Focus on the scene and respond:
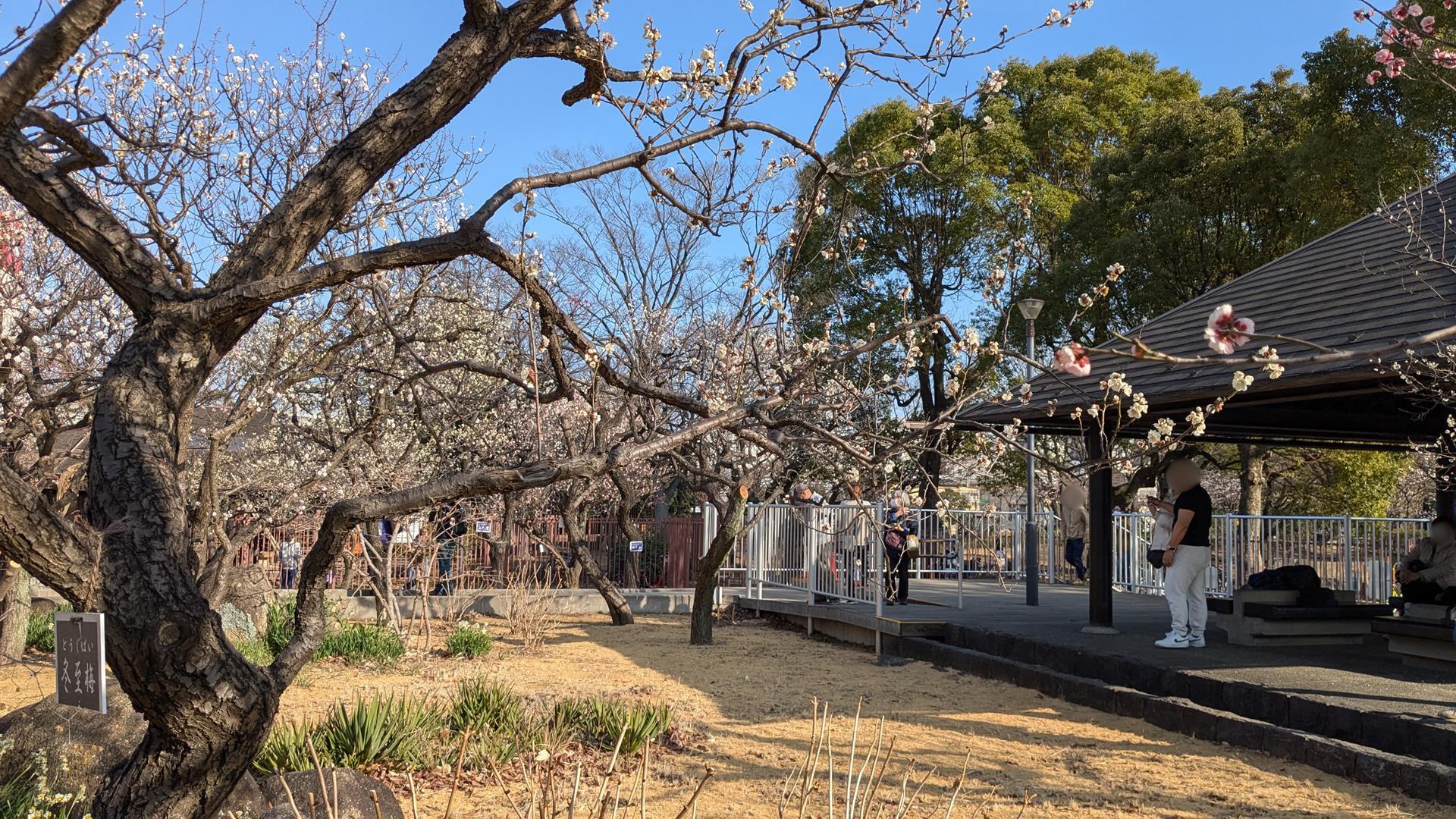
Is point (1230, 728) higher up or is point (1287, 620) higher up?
point (1287, 620)

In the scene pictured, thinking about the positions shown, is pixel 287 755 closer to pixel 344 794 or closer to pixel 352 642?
pixel 344 794

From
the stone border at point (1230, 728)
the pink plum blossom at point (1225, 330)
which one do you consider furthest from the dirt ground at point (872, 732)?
the pink plum blossom at point (1225, 330)

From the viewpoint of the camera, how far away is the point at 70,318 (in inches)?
424

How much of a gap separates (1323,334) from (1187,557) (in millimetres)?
2247

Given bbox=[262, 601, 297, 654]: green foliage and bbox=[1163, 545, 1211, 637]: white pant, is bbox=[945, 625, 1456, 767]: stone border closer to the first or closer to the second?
bbox=[1163, 545, 1211, 637]: white pant

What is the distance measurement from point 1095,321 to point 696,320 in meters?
8.16

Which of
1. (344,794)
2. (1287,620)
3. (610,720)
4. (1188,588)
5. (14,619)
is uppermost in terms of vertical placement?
(1188,588)

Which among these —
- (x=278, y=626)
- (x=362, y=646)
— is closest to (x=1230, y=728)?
(x=362, y=646)

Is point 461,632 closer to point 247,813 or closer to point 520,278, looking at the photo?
point 247,813

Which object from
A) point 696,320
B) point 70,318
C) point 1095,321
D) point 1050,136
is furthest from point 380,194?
point 1050,136

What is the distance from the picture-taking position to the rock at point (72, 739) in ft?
18.3

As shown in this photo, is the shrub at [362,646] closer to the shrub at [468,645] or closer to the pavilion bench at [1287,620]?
the shrub at [468,645]

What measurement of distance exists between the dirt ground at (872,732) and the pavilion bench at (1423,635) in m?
2.72

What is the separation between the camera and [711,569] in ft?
43.2
